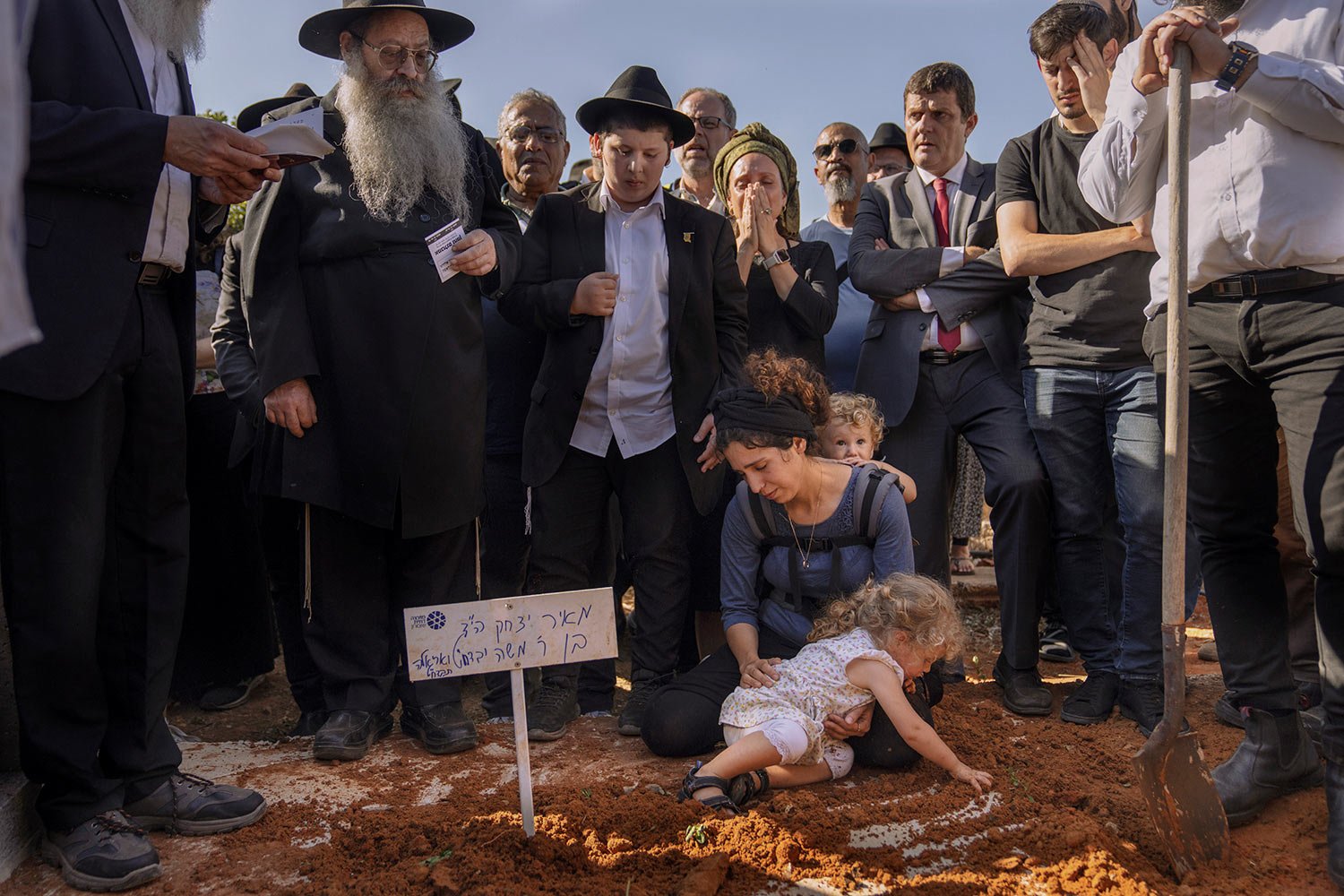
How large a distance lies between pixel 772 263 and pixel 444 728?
2449mm

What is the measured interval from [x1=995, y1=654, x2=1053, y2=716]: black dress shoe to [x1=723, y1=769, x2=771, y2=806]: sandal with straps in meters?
1.36

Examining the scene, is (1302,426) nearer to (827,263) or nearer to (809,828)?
(809,828)

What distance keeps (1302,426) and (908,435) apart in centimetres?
199

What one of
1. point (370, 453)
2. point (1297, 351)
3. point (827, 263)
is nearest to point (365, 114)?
point (370, 453)

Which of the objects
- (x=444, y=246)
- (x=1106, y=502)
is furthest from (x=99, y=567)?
(x=1106, y=502)

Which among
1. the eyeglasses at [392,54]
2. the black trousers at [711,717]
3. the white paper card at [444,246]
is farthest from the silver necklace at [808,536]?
the eyeglasses at [392,54]

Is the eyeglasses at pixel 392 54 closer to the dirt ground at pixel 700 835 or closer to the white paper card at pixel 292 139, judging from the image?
the white paper card at pixel 292 139

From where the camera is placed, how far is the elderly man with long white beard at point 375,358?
12.5 feet

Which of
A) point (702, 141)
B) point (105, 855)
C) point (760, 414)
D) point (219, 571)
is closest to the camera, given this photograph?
point (105, 855)

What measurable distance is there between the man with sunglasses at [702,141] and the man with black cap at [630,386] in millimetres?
1354

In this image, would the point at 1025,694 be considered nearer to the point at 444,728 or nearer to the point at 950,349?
the point at 950,349

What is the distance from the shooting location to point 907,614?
3.43m

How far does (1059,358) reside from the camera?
4.26 meters

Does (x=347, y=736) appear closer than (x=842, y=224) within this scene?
Yes
